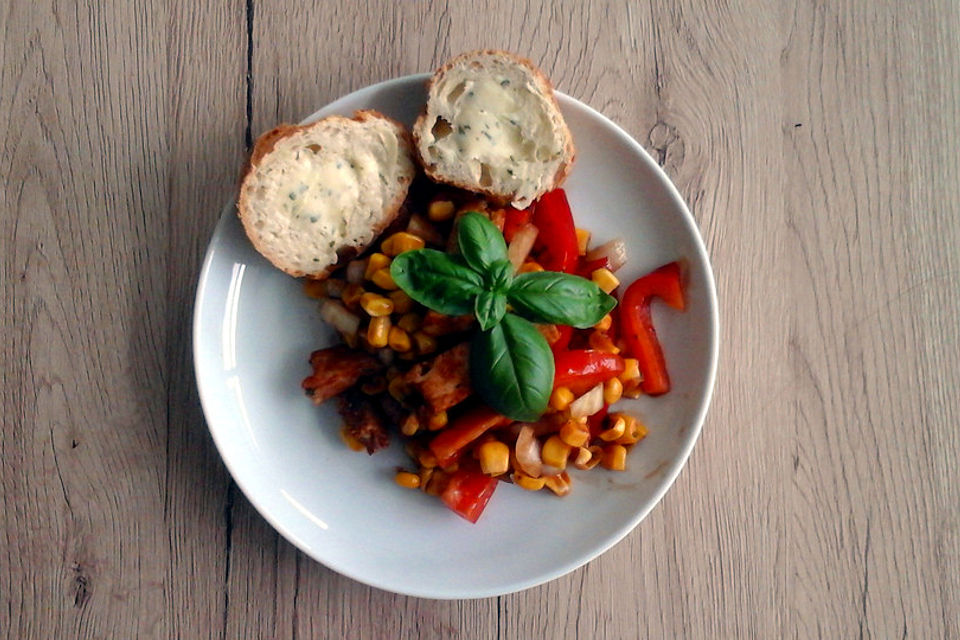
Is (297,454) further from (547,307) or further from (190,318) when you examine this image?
(547,307)

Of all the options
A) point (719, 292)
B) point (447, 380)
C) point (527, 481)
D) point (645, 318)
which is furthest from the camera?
point (719, 292)

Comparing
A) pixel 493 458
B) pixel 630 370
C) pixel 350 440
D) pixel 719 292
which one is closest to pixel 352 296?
pixel 350 440

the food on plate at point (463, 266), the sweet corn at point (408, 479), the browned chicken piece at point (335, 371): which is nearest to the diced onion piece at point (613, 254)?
the food on plate at point (463, 266)

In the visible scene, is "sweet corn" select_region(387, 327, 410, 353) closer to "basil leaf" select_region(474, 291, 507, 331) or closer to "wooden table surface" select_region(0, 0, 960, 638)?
"basil leaf" select_region(474, 291, 507, 331)

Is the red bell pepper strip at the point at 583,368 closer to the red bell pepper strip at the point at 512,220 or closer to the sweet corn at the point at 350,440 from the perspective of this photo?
the red bell pepper strip at the point at 512,220

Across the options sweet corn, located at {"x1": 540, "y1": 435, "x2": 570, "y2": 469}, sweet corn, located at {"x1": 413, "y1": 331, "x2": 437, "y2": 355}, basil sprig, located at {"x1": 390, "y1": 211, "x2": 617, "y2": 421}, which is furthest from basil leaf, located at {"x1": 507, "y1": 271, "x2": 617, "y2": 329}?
sweet corn, located at {"x1": 540, "y1": 435, "x2": 570, "y2": 469}

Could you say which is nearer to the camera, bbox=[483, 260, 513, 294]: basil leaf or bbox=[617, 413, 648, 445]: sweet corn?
bbox=[483, 260, 513, 294]: basil leaf

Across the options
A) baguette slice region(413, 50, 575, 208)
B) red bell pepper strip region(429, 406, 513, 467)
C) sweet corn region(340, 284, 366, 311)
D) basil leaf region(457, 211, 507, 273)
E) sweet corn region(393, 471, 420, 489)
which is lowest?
sweet corn region(393, 471, 420, 489)

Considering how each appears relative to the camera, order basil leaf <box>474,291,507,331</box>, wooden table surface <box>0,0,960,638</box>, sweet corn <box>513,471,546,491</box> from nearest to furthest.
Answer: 1. basil leaf <box>474,291,507,331</box>
2. sweet corn <box>513,471,546,491</box>
3. wooden table surface <box>0,0,960,638</box>

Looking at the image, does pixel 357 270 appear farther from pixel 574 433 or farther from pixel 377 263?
pixel 574 433
